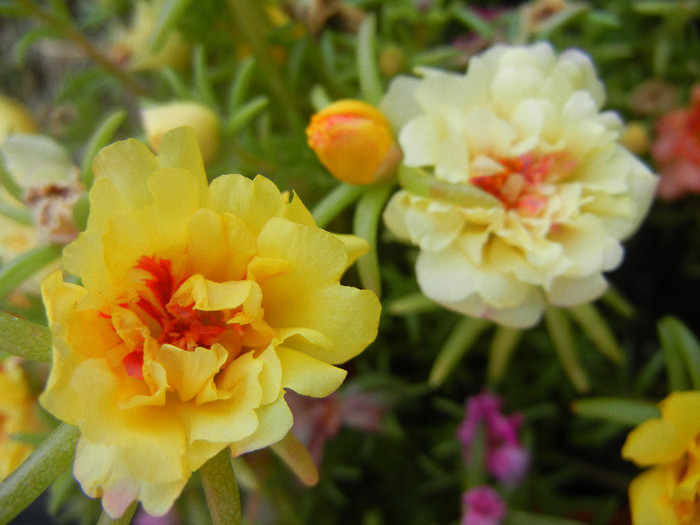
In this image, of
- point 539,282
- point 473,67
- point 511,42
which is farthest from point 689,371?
point 511,42

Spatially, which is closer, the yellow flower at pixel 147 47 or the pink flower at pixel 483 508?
the pink flower at pixel 483 508

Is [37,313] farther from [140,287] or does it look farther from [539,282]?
[539,282]

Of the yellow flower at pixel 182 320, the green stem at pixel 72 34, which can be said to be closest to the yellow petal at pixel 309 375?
the yellow flower at pixel 182 320

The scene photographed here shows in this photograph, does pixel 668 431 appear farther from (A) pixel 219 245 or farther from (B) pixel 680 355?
(A) pixel 219 245

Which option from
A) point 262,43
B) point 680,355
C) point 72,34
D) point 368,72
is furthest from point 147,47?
point 680,355

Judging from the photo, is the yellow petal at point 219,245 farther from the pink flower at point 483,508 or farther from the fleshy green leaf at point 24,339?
the pink flower at point 483,508

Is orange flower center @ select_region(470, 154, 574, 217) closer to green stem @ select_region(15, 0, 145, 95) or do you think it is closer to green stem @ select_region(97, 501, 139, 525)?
green stem @ select_region(97, 501, 139, 525)
